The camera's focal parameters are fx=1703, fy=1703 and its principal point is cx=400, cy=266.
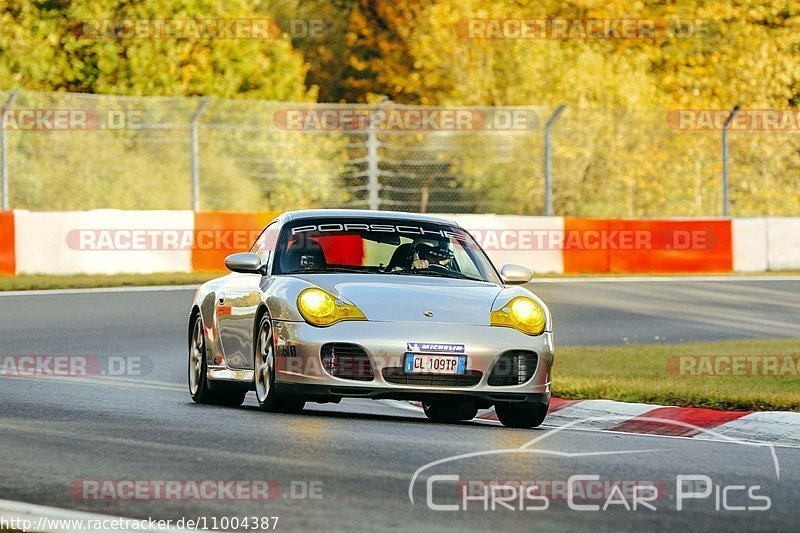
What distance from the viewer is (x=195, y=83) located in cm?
4009

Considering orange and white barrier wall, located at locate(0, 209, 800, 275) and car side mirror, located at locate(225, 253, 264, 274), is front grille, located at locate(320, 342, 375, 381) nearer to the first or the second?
car side mirror, located at locate(225, 253, 264, 274)

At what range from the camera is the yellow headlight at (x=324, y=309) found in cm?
991

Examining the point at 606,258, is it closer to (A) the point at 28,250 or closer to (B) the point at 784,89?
(A) the point at 28,250

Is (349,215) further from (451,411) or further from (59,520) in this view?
(59,520)

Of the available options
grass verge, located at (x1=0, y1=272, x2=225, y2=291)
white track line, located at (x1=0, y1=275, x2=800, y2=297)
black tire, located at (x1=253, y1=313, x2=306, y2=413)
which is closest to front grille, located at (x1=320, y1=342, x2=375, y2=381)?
black tire, located at (x1=253, y1=313, x2=306, y2=413)

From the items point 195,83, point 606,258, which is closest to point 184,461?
point 606,258

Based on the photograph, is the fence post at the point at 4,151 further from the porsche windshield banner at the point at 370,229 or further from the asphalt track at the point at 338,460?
the porsche windshield banner at the point at 370,229

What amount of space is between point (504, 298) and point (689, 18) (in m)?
35.4

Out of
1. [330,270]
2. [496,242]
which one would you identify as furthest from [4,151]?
[330,270]

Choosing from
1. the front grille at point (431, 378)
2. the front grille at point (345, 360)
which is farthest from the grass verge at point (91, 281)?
the front grille at point (431, 378)

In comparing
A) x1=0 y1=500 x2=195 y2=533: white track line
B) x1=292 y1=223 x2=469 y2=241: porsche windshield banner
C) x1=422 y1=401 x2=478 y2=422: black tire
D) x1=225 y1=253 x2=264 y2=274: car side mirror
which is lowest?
x1=422 y1=401 x2=478 y2=422: black tire

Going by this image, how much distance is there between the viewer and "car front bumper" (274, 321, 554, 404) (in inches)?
385

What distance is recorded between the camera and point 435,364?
32.3 feet

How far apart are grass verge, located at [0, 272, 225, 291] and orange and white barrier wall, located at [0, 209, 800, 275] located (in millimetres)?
246
